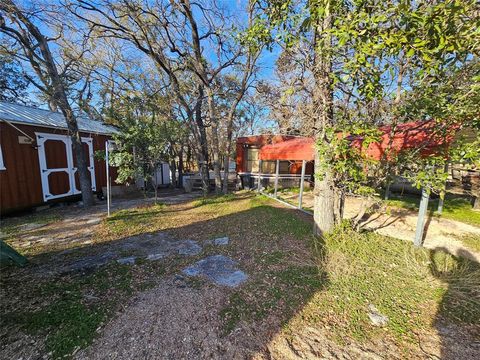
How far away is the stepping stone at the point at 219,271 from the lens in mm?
3305

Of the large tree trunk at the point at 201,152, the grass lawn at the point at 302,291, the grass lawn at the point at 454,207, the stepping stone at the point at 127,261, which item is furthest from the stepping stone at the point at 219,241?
the large tree trunk at the point at 201,152

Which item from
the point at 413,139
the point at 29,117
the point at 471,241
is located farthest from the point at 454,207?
the point at 29,117

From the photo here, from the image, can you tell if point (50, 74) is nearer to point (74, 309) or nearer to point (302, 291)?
point (74, 309)

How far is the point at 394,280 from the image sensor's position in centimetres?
323

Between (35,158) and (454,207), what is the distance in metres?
14.8

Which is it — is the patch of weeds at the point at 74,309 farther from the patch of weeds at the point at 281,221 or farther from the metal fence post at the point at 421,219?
the metal fence post at the point at 421,219

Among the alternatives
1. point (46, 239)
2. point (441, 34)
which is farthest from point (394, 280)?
point (46, 239)

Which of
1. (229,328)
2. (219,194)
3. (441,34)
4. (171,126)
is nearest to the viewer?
(441,34)

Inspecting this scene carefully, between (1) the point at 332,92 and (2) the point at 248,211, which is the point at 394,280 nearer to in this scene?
(1) the point at 332,92

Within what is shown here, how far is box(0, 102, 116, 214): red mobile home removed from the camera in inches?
272

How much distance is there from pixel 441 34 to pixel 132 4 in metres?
8.89

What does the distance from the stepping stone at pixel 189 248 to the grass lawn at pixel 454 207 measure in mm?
6151

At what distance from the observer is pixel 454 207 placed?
745 centimetres

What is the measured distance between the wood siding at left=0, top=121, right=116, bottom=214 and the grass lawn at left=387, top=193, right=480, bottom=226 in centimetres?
1209
